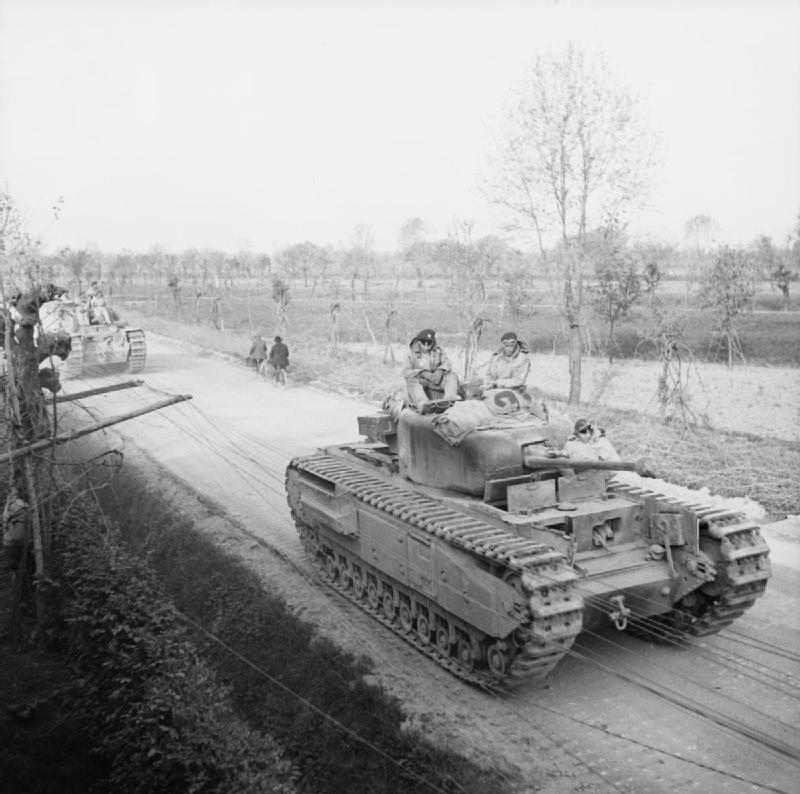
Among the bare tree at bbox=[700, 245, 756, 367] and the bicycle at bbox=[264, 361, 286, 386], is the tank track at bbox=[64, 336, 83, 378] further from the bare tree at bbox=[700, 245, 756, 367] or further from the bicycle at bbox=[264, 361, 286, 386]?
the bare tree at bbox=[700, 245, 756, 367]

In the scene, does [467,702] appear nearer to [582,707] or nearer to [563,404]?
[582,707]

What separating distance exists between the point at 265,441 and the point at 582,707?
36.0 feet

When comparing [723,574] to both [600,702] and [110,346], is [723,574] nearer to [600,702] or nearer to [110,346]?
[600,702]

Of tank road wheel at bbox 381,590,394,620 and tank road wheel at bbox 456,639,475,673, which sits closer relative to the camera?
tank road wheel at bbox 456,639,475,673

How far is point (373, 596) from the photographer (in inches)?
360

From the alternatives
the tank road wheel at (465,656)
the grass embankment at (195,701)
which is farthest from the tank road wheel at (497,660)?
the grass embankment at (195,701)

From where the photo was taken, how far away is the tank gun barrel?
698cm

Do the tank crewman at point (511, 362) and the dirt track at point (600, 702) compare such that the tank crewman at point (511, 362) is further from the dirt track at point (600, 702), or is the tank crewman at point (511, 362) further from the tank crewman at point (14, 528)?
the tank crewman at point (14, 528)

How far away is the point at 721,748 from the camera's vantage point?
6.54 metres

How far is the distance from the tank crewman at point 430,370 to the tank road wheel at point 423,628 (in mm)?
2514

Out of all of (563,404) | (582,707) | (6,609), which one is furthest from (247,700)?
(563,404)

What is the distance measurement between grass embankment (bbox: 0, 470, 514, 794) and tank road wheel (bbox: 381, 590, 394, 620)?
76 cm

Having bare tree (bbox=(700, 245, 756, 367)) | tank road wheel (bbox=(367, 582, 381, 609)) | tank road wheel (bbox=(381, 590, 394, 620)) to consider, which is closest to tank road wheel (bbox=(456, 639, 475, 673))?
tank road wheel (bbox=(381, 590, 394, 620))

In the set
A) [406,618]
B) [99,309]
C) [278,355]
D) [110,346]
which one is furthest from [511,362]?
[99,309]
